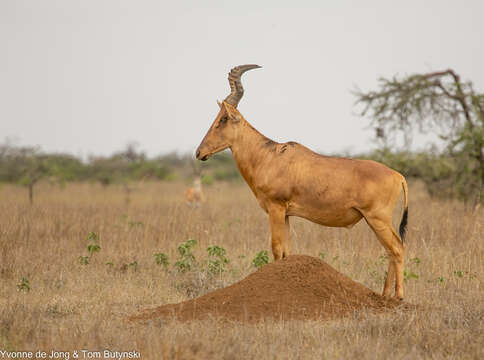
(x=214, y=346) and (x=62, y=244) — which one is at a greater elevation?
(x=62, y=244)

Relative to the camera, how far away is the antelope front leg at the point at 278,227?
694 centimetres

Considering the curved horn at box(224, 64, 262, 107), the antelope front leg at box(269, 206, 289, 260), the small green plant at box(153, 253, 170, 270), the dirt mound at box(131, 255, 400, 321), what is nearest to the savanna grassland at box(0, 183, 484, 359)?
the small green plant at box(153, 253, 170, 270)

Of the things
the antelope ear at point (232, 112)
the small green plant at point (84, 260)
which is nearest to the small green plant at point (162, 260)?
the small green plant at point (84, 260)

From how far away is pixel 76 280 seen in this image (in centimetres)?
800

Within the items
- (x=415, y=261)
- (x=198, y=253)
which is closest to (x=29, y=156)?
(x=198, y=253)

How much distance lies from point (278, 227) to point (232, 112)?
5.74ft

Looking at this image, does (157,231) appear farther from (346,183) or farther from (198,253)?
(346,183)

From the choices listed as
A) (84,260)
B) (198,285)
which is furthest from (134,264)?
(198,285)

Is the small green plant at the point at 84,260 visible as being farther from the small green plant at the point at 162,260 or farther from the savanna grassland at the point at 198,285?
the small green plant at the point at 162,260

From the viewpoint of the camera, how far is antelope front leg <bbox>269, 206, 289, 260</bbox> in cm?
694

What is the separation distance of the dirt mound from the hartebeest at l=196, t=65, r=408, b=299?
0.56 m

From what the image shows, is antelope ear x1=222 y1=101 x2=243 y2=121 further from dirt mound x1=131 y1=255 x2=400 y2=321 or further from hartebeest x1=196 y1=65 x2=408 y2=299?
dirt mound x1=131 y1=255 x2=400 y2=321

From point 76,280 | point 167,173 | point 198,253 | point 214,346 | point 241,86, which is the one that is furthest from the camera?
point 167,173

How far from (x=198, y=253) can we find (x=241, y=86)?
146 inches
